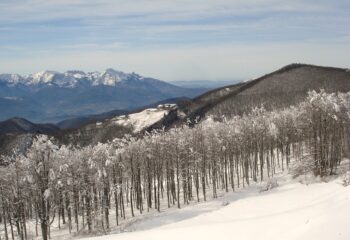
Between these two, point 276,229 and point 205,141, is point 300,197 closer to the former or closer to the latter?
point 276,229

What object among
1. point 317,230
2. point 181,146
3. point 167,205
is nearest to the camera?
point 317,230

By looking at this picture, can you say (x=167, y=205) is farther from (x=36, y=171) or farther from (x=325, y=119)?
(x=36, y=171)

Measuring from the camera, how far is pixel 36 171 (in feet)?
177

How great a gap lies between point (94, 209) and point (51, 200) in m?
17.0

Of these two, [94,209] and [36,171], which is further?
[94,209]

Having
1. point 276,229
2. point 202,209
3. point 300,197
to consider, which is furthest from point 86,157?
point 276,229

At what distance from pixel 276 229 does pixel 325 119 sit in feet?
174

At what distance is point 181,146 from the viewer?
84.2 metres

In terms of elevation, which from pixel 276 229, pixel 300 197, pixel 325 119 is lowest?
pixel 300 197

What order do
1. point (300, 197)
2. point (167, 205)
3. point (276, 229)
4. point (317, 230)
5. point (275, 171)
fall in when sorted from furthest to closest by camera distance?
point (275, 171), point (167, 205), point (300, 197), point (276, 229), point (317, 230)

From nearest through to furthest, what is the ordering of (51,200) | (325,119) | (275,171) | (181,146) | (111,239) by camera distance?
1. (111,239)
2. (51,200)
3. (325,119)
4. (181,146)
5. (275,171)

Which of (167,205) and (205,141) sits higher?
(205,141)

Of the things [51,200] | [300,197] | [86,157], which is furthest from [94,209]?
[300,197]

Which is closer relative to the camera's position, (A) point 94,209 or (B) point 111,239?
(B) point 111,239
